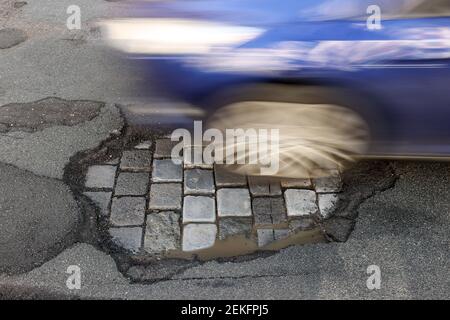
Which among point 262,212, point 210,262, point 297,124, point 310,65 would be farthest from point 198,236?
point 310,65

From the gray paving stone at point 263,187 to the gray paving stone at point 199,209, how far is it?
358mm

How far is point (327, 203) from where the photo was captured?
3.72 meters

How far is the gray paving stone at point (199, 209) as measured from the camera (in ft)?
11.8

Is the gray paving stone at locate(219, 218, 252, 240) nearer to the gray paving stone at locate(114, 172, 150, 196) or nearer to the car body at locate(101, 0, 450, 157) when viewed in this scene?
the gray paving stone at locate(114, 172, 150, 196)

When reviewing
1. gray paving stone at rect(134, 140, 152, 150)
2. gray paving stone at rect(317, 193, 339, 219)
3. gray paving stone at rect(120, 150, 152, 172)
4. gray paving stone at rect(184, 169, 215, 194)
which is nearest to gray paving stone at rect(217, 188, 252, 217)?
gray paving stone at rect(184, 169, 215, 194)

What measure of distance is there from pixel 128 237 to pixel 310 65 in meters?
1.79

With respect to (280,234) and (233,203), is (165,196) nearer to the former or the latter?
(233,203)

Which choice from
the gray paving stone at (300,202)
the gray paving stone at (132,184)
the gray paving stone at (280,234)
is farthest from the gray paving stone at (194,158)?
the gray paving stone at (280,234)

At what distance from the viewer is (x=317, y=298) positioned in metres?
3.07

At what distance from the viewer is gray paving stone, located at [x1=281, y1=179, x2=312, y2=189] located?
3.86 metres

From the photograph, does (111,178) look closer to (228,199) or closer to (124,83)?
(228,199)

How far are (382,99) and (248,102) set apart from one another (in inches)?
36.9

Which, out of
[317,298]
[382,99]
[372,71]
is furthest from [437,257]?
[372,71]

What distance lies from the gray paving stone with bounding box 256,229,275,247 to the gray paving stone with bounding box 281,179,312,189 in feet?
1.68
